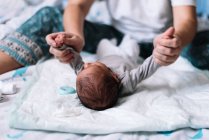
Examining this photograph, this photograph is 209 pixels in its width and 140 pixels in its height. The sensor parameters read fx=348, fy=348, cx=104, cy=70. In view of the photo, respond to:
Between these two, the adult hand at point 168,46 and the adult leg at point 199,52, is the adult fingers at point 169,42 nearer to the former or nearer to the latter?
the adult hand at point 168,46

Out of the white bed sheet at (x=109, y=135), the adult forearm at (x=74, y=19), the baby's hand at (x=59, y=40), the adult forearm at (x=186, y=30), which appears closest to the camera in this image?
the white bed sheet at (x=109, y=135)

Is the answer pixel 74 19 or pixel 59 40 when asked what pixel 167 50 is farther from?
pixel 74 19

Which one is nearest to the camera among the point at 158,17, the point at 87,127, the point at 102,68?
the point at 87,127

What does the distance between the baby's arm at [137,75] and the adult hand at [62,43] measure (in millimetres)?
166

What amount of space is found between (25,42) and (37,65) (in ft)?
0.34

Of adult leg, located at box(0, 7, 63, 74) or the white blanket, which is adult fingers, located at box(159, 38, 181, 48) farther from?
adult leg, located at box(0, 7, 63, 74)

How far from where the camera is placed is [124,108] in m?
0.88

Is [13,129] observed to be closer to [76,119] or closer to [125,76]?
[76,119]

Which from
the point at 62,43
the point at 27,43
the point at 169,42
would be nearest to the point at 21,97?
the point at 62,43

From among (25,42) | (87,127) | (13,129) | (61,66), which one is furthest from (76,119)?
(25,42)

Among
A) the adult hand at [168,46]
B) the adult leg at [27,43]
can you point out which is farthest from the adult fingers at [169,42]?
the adult leg at [27,43]

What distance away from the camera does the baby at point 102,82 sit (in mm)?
861

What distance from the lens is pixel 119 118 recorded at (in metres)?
0.84

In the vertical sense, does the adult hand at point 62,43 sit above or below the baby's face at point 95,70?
above
